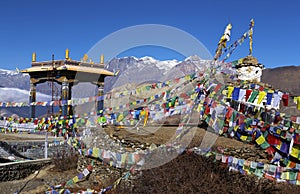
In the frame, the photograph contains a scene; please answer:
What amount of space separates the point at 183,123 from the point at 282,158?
3860 mm

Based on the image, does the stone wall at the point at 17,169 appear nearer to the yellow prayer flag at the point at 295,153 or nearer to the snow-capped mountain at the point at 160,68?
the snow-capped mountain at the point at 160,68

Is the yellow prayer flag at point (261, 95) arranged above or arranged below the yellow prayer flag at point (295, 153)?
above

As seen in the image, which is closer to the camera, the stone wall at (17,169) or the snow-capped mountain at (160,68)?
the stone wall at (17,169)

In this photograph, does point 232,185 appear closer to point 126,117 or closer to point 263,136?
point 263,136

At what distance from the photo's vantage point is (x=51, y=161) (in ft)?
37.2

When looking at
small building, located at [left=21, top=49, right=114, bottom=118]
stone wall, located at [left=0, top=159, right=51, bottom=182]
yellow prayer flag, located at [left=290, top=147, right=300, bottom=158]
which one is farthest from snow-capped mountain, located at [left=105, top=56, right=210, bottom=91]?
stone wall, located at [left=0, top=159, right=51, bottom=182]

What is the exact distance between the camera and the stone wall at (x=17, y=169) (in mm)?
9312

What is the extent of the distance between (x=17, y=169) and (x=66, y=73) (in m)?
9.20

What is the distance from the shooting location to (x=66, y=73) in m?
18.2

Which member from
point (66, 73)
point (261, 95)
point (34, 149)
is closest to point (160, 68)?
point (66, 73)

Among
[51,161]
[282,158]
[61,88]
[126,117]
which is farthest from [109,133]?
[61,88]

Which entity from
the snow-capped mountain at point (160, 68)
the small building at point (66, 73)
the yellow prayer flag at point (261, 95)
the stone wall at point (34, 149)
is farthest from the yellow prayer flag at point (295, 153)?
the small building at point (66, 73)

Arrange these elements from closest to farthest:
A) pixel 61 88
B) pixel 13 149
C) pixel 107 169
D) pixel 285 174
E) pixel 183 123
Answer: pixel 285 174 < pixel 107 169 < pixel 183 123 < pixel 13 149 < pixel 61 88

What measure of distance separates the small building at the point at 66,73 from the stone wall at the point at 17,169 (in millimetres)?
6704
